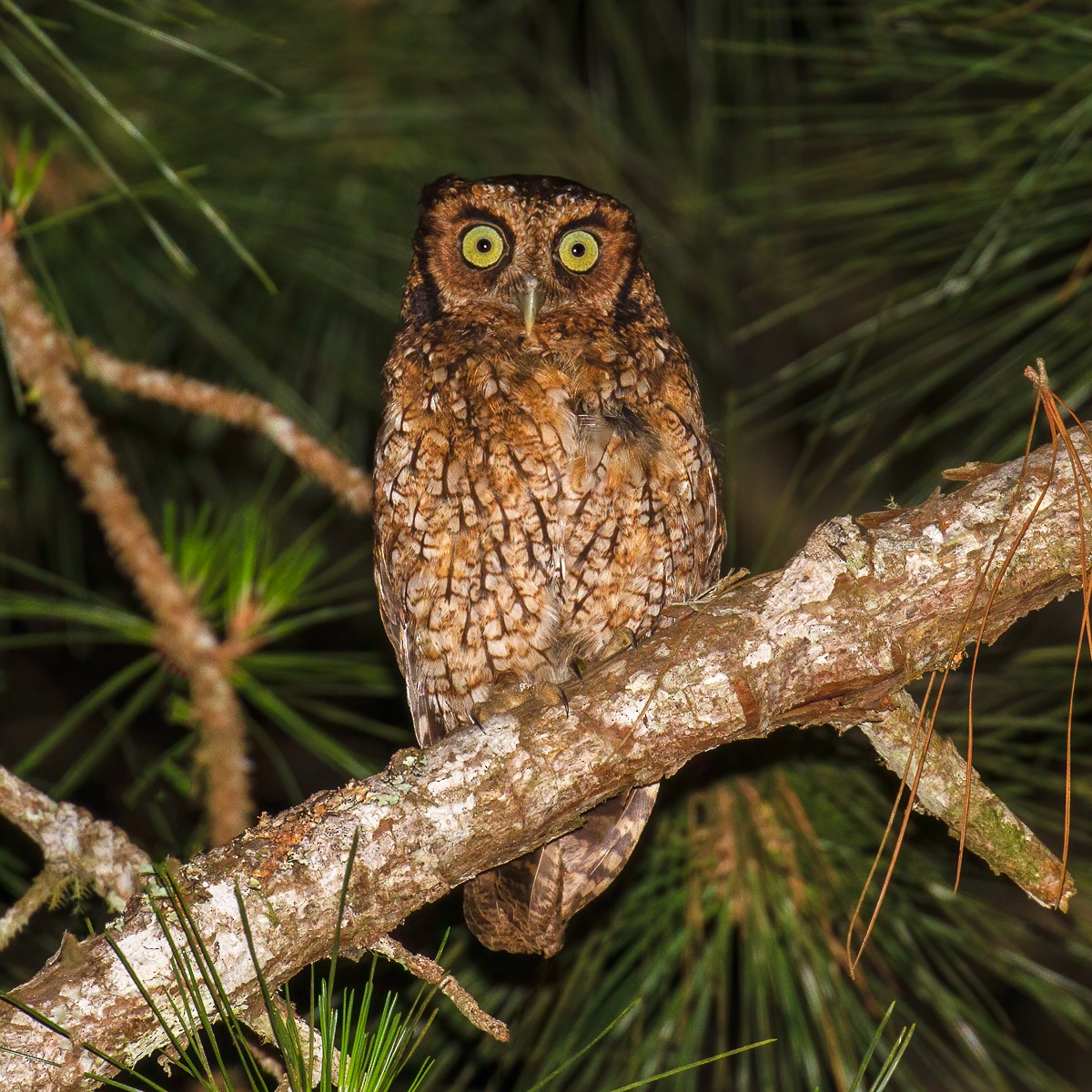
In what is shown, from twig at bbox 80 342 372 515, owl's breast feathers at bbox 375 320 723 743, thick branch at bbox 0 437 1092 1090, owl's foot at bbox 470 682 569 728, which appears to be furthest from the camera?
twig at bbox 80 342 372 515

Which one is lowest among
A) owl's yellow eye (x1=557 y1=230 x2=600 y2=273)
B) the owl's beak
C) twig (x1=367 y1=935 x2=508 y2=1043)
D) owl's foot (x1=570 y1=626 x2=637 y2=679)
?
twig (x1=367 y1=935 x2=508 y2=1043)

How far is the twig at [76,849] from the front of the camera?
1734 millimetres

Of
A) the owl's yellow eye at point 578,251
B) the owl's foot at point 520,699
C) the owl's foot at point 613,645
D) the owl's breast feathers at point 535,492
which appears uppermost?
the owl's yellow eye at point 578,251

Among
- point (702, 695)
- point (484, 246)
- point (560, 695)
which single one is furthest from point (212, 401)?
point (702, 695)

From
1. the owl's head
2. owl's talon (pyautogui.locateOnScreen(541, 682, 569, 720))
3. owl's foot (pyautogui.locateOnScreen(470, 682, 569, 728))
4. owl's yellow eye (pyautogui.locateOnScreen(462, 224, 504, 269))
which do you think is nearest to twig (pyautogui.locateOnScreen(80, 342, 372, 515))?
the owl's head

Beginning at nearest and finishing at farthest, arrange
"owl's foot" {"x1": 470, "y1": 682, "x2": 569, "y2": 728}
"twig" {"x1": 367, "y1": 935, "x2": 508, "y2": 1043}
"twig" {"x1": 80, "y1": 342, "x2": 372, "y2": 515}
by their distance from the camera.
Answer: "twig" {"x1": 367, "y1": 935, "x2": 508, "y2": 1043} → "owl's foot" {"x1": 470, "y1": 682, "x2": 569, "y2": 728} → "twig" {"x1": 80, "y1": 342, "x2": 372, "y2": 515}

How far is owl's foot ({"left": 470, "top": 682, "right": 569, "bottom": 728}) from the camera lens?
5.59 feet

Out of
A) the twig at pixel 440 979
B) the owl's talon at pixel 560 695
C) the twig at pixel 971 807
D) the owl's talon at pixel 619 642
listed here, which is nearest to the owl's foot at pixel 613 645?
the owl's talon at pixel 619 642

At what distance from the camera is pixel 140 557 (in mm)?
2125

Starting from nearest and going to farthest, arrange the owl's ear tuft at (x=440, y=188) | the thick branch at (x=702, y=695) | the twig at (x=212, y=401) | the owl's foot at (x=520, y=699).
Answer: the thick branch at (x=702, y=695), the owl's foot at (x=520, y=699), the twig at (x=212, y=401), the owl's ear tuft at (x=440, y=188)

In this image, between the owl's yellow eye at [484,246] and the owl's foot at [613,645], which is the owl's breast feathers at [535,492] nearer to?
the owl's foot at [613,645]

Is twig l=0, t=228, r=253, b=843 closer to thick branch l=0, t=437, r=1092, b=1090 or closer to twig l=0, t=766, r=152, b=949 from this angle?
twig l=0, t=766, r=152, b=949

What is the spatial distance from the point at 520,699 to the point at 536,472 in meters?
0.49

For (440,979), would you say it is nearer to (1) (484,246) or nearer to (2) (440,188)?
(1) (484,246)
